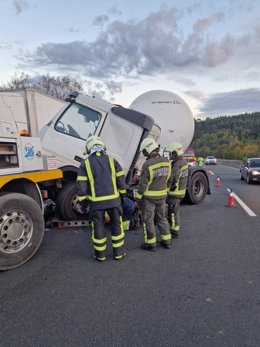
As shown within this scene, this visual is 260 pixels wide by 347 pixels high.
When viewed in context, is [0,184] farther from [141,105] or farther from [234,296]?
[141,105]

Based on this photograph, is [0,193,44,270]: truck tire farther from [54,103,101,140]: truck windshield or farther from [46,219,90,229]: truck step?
[54,103,101,140]: truck windshield

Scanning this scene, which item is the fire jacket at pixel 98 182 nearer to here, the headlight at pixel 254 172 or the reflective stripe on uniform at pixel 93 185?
the reflective stripe on uniform at pixel 93 185

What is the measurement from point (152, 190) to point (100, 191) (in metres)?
0.91

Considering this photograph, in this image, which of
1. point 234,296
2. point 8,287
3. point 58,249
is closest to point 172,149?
point 58,249

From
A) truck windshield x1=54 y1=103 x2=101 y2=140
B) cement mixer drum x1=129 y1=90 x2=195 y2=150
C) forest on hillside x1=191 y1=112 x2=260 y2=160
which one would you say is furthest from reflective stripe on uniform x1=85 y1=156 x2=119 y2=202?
forest on hillside x1=191 y1=112 x2=260 y2=160

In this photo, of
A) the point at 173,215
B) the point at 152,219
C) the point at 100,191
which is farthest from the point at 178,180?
the point at 100,191

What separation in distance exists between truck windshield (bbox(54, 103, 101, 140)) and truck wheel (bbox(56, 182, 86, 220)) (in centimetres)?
111

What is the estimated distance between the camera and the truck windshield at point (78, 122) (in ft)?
21.1

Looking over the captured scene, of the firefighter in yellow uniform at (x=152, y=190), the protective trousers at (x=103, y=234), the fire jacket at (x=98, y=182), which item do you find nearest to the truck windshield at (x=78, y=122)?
the firefighter in yellow uniform at (x=152, y=190)

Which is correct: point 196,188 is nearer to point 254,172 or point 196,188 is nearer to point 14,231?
point 14,231

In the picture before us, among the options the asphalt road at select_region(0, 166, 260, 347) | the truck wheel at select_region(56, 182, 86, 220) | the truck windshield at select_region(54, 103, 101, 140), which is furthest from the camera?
the truck windshield at select_region(54, 103, 101, 140)

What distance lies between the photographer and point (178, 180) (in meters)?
5.61

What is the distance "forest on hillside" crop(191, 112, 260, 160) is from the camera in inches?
2832

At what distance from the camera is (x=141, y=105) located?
8.97m
